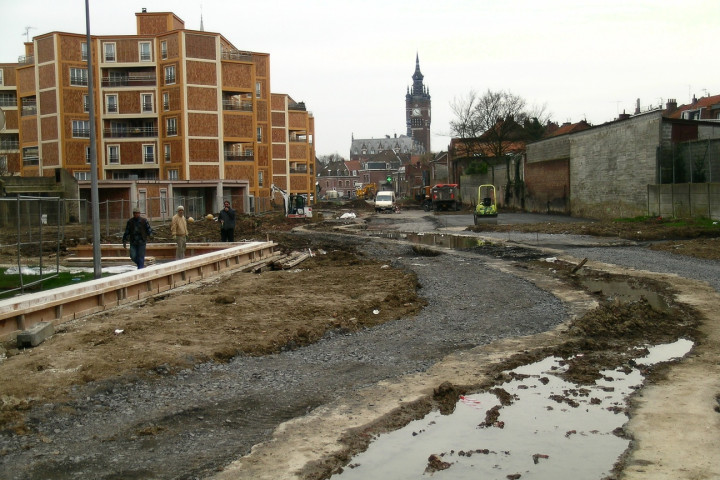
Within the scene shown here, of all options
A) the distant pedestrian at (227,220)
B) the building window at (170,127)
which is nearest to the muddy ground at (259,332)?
the distant pedestrian at (227,220)

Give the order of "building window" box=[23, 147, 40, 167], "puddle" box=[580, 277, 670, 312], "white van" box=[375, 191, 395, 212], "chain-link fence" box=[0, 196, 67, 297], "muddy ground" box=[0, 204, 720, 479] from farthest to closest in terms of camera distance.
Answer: "white van" box=[375, 191, 395, 212] → "building window" box=[23, 147, 40, 167] → "chain-link fence" box=[0, 196, 67, 297] → "puddle" box=[580, 277, 670, 312] → "muddy ground" box=[0, 204, 720, 479]

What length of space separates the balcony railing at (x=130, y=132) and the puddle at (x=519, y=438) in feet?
193

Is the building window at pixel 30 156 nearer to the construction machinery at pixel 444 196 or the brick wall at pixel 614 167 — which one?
the construction machinery at pixel 444 196

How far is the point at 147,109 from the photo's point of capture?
6188 cm

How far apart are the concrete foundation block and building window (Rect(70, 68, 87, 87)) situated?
56.3m

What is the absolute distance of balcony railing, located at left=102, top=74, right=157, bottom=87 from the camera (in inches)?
2424

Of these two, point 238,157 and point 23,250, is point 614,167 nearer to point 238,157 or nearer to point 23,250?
point 23,250

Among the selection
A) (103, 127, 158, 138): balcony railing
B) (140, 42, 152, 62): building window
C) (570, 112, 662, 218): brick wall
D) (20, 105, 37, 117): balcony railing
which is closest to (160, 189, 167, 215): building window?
(103, 127, 158, 138): balcony railing

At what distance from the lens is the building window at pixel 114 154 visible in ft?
205

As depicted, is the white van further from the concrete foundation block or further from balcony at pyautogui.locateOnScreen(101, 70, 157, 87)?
the concrete foundation block

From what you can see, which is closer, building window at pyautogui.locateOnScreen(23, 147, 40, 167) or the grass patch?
the grass patch

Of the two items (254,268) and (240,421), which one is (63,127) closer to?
(254,268)

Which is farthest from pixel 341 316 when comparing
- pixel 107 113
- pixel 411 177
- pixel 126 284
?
pixel 411 177

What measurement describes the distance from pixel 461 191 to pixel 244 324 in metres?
68.1
